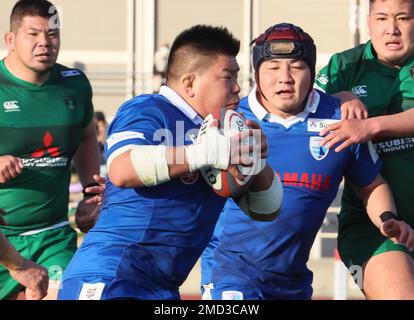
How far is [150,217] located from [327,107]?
1.81 metres

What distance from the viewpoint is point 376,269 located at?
6.41 meters

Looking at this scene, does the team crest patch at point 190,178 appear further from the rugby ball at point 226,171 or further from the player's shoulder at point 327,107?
the player's shoulder at point 327,107

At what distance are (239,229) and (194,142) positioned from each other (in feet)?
4.50

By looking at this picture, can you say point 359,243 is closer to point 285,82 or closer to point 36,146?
point 285,82

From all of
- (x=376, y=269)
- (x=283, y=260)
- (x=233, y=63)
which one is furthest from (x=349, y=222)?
(x=233, y=63)

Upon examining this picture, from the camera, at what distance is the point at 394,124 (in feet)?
20.1

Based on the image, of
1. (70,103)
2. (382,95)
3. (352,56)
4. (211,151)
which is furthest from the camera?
(70,103)

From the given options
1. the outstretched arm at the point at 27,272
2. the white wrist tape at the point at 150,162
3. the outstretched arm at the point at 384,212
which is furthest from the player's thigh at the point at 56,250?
the white wrist tape at the point at 150,162

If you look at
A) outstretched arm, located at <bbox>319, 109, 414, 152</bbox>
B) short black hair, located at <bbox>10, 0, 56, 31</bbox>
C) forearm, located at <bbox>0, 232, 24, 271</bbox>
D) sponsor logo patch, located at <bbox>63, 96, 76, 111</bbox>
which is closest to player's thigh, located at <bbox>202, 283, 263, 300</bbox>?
outstretched arm, located at <bbox>319, 109, 414, 152</bbox>

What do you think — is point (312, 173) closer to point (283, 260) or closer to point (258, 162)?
point (283, 260)

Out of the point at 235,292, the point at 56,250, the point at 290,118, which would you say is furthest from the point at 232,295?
the point at 56,250

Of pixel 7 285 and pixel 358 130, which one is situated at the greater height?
pixel 358 130

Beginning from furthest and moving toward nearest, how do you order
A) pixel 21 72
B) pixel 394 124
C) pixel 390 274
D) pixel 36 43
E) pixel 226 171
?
pixel 21 72 → pixel 36 43 → pixel 390 274 → pixel 394 124 → pixel 226 171
